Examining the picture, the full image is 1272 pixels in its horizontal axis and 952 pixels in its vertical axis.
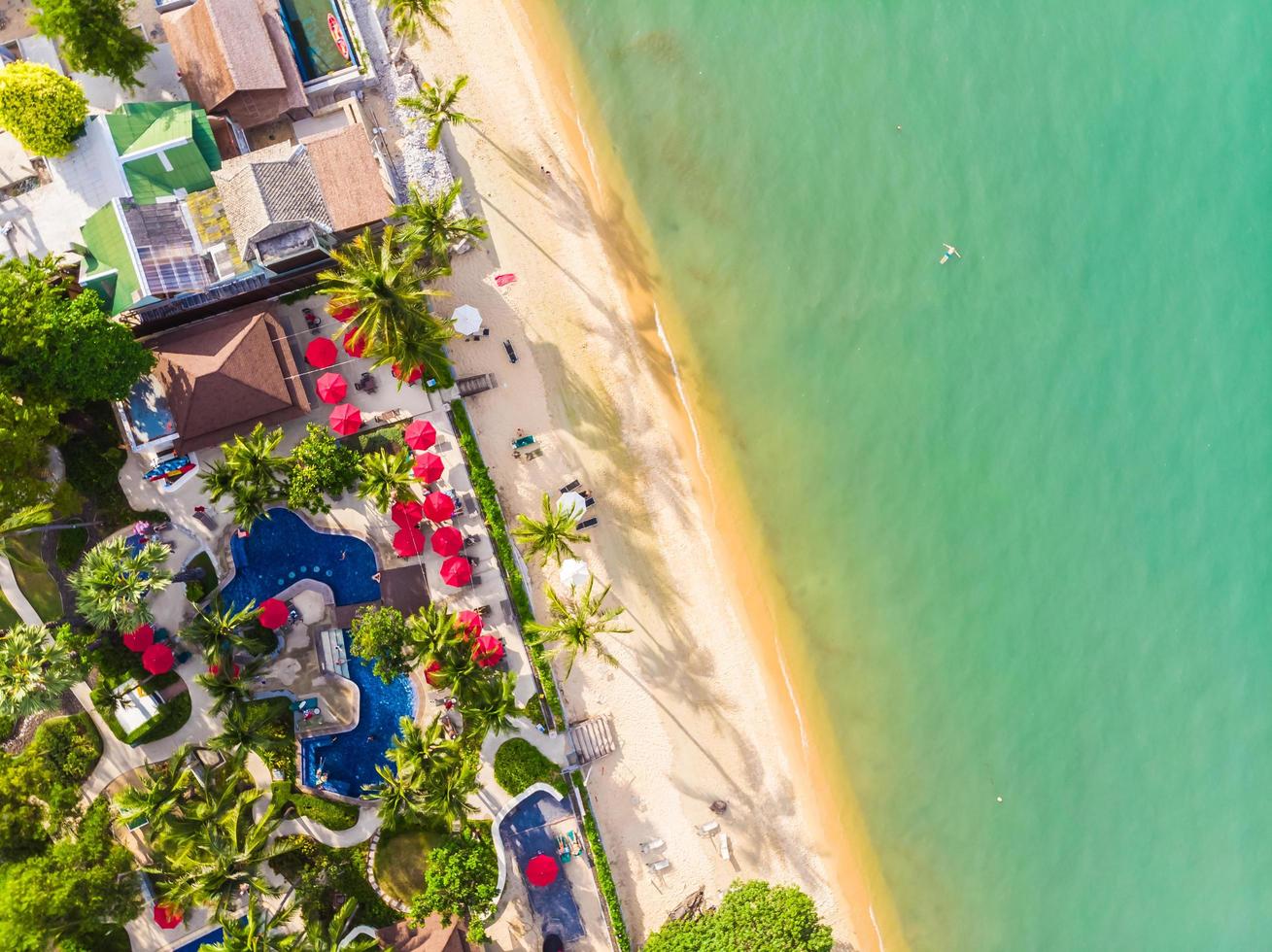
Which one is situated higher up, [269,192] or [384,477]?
[269,192]

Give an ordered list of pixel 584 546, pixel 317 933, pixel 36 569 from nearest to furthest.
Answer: pixel 317 933 < pixel 36 569 < pixel 584 546

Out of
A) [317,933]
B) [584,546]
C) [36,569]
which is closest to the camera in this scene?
[317,933]

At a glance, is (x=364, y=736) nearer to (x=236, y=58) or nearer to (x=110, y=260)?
(x=110, y=260)

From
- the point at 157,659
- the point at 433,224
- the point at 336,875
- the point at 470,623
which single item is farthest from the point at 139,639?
the point at 433,224

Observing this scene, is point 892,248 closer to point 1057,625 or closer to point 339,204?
point 1057,625

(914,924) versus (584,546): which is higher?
(584,546)

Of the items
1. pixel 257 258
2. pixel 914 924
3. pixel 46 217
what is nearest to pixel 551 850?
pixel 914 924
